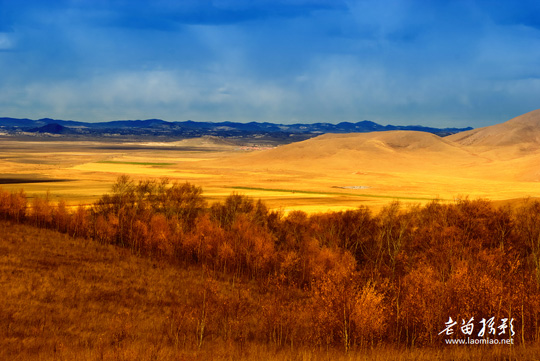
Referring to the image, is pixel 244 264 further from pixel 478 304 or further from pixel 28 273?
pixel 478 304

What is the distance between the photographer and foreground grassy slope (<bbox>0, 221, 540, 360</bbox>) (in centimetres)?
2662

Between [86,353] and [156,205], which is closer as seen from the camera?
[86,353]

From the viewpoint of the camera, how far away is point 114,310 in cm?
4284

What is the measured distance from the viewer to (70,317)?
38.7m

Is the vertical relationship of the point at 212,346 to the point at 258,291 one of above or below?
above

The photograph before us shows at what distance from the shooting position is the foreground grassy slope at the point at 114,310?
2662cm

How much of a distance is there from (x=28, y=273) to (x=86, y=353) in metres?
24.8

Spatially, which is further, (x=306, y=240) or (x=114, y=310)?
(x=306, y=240)

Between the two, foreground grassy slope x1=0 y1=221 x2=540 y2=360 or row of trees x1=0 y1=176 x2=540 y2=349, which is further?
row of trees x1=0 y1=176 x2=540 y2=349

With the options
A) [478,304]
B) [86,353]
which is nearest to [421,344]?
[478,304]

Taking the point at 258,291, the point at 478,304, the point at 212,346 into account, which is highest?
the point at 478,304

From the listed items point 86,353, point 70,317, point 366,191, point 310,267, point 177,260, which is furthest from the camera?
point 366,191

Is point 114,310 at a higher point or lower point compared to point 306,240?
lower

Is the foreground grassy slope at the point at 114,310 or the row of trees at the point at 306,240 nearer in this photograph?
the foreground grassy slope at the point at 114,310
